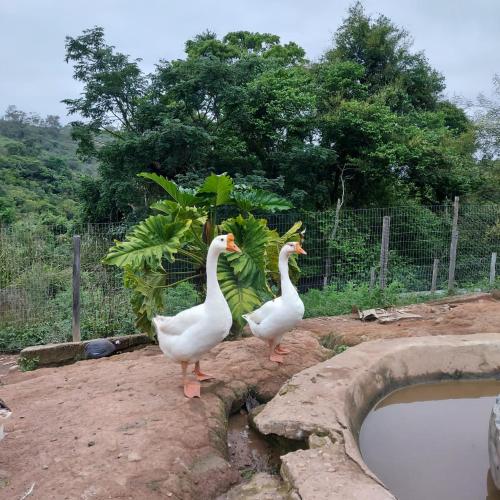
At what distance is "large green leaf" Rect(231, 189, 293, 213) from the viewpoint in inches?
245

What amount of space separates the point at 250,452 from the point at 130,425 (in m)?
0.81

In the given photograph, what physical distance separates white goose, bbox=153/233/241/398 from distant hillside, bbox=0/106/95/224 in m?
10.7

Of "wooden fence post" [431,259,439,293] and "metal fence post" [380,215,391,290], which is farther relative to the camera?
"wooden fence post" [431,259,439,293]

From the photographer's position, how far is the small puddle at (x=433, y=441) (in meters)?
2.91

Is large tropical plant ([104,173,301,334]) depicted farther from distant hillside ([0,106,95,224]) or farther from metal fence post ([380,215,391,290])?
distant hillside ([0,106,95,224])

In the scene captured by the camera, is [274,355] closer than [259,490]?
No

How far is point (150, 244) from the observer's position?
5180 mm

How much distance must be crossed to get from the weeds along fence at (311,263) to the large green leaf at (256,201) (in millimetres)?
A: 1170

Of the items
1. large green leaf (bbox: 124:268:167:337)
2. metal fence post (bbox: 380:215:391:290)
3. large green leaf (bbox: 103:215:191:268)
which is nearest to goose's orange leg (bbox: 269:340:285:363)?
large green leaf (bbox: 103:215:191:268)

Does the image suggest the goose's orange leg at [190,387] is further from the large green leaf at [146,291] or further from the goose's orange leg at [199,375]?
the large green leaf at [146,291]

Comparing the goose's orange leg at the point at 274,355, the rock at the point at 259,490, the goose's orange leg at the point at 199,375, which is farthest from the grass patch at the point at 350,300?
the rock at the point at 259,490

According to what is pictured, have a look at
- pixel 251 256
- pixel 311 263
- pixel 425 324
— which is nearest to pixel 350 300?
pixel 425 324

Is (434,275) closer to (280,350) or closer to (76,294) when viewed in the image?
(280,350)

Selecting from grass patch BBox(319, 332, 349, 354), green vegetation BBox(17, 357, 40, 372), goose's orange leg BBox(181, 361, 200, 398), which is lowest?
green vegetation BBox(17, 357, 40, 372)
